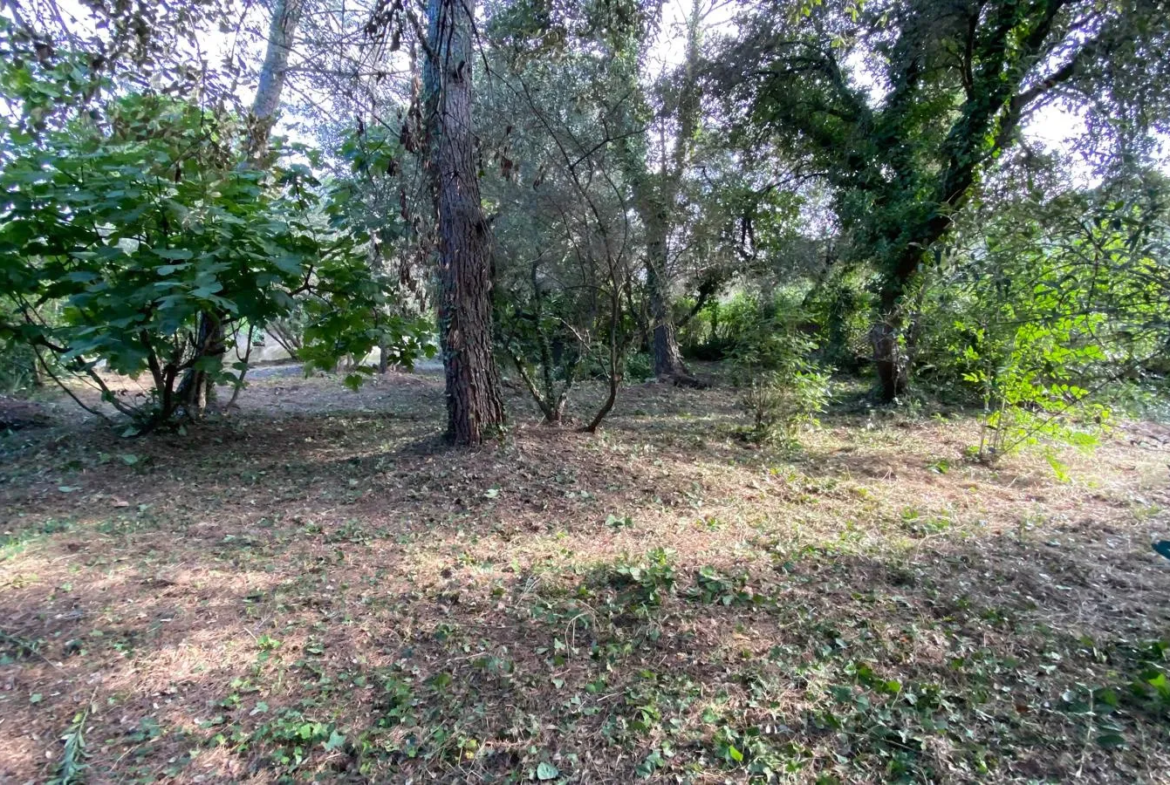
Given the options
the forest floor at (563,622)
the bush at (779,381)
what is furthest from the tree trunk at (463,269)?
the bush at (779,381)

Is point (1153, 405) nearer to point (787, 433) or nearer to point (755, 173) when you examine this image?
point (787, 433)

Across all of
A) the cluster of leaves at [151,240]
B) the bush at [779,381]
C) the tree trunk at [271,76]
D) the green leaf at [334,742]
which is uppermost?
the tree trunk at [271,76]

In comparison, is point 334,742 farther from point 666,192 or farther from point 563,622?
point 666,192

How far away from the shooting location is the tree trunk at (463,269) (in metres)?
4.48

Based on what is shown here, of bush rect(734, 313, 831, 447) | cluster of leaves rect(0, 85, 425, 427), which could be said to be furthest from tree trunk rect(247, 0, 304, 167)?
bush rect(734, 313, 831, 447)

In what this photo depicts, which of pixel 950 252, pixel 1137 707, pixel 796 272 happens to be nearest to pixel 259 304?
pixel 950 252

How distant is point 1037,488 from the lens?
471cm

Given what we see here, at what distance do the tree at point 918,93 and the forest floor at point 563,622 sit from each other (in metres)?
2.03

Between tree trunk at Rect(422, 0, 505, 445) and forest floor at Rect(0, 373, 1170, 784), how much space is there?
47cm

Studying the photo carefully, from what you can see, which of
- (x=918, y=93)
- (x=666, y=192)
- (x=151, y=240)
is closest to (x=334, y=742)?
(x=151, y=240)

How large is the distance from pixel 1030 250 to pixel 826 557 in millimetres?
1894

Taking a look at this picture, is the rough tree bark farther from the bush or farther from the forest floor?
the forest floor

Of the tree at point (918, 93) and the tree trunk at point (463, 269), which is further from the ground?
the tree at point (918, 93)

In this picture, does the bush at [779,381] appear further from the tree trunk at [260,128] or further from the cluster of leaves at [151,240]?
the tree trunk at [260,128]
